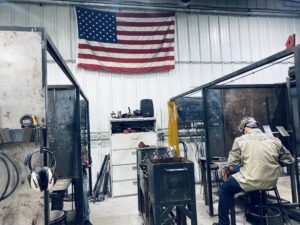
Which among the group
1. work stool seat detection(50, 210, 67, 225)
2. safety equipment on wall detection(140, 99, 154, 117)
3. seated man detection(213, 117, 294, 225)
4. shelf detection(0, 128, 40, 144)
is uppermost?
safety equipment on wall detection(140, 99, 154, 117)

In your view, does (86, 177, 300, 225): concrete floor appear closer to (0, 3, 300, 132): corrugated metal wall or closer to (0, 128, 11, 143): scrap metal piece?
(0, 3, 300, 132): corrugated metal wall

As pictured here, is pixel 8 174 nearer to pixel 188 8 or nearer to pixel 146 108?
pixel 146 108

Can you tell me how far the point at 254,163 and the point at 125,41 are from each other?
4023mm

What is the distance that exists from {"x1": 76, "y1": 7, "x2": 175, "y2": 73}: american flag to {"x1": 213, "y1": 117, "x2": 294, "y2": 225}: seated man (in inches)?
132

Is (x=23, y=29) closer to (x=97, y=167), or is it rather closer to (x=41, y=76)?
(x=41, y=76)

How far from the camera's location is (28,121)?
1456mm

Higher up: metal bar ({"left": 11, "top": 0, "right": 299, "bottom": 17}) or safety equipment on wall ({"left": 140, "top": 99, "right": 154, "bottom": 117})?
metal bar ({"left": 11, "top": 0, "right": 299, "bottom": 17})

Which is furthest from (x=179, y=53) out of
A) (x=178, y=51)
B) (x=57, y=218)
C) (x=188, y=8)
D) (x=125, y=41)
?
(x=57, y=218)

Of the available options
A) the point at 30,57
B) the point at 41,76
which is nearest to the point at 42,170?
the point at 41,76

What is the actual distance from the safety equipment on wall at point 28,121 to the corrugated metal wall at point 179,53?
154 inches

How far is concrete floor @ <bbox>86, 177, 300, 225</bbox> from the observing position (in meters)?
3.58

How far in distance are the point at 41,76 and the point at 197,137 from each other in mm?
4689

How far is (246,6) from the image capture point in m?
6.28

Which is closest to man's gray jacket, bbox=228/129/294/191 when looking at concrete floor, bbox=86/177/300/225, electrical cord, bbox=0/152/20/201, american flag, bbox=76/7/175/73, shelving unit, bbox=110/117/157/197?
concrete floor, bbox=86/177/300/225
